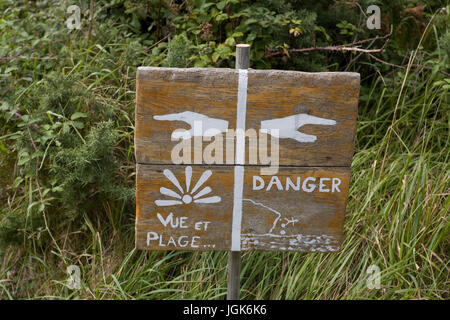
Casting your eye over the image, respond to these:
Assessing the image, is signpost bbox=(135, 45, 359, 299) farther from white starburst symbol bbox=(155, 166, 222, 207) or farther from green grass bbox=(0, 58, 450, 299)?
green grass bbox=(0, 58, 450, 299)

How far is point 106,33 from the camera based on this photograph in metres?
3.29

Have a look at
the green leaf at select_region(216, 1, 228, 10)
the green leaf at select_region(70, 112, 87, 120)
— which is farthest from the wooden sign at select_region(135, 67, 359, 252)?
the green leaf at select_region(216, 1, 228, 10)

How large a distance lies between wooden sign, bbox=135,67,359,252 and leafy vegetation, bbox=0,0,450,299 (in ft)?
1.96

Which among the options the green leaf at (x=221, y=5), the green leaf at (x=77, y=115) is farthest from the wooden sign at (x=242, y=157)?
the green leaf at (x=221, y=5)

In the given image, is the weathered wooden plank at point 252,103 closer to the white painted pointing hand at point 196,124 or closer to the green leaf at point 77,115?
the white painted pointing hand at point 196,124

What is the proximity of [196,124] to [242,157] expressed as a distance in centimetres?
20

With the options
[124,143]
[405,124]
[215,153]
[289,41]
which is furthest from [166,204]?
[405,124]

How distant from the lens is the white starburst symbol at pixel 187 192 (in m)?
1.95

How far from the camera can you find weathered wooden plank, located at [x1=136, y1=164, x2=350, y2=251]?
1.96 metres

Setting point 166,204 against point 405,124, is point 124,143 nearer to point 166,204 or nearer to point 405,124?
point 166,204

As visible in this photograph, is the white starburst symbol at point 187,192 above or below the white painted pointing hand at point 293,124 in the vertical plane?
below

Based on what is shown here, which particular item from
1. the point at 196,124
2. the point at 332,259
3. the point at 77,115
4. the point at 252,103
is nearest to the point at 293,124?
the point at 252,103

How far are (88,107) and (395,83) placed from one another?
5.83 ft

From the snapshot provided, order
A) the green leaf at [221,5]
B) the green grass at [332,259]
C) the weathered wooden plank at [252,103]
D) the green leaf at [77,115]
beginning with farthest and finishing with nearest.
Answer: the green leaf at [221,5] → the green leaf at [77,115] → the green grass at [332,259] → the weathered wooden plank at [252,103]
